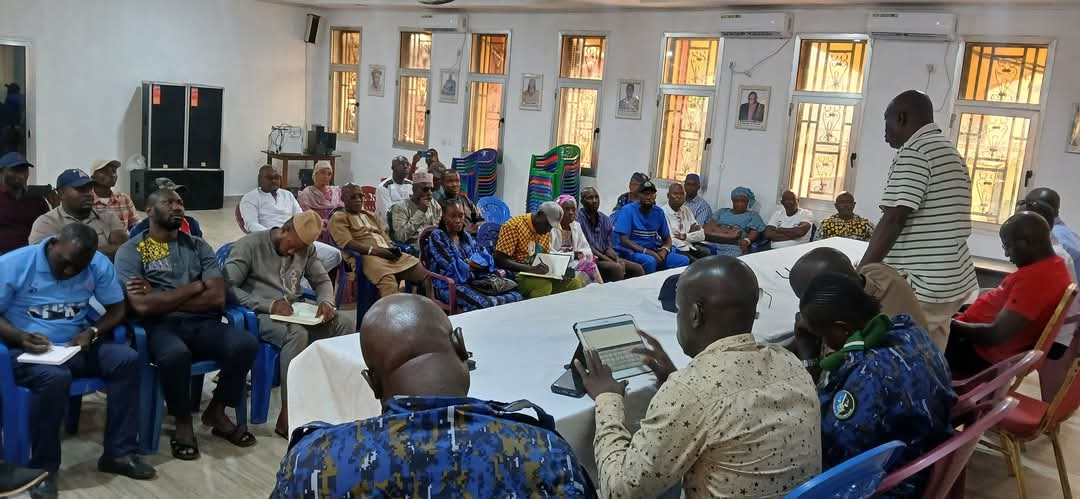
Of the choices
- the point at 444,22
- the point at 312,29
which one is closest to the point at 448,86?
the point at 444,22

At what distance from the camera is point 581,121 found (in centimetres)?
1023

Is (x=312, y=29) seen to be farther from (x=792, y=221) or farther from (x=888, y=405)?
(x=888, y=405)

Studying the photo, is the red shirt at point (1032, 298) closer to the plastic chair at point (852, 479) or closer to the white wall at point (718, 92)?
the plastic chair at point (852, 479)

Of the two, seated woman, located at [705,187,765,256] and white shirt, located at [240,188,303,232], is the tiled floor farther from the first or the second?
seated woman, located at [705,187,765,256]

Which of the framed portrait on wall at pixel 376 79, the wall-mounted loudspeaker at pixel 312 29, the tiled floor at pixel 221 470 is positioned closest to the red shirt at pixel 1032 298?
the tiled floor at pixel 221 470

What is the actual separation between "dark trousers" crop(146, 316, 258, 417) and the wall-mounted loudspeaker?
9.21 metres

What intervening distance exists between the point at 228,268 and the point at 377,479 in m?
3.07

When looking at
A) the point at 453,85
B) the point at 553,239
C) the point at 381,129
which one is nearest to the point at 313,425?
the point at 553,239

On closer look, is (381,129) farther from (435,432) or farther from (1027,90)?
(435,432)

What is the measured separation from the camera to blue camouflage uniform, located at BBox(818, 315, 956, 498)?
2.08 metres

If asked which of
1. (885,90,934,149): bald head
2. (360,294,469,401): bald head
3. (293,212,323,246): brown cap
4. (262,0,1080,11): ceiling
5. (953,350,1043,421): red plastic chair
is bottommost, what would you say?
(953,350,1043,421): red plastic chair

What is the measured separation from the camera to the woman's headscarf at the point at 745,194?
28.0 feet

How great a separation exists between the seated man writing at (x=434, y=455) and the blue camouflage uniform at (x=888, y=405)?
0.90m

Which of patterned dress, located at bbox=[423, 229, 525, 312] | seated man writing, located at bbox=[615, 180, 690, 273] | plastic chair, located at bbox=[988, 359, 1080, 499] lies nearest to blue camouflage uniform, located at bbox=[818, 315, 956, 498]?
plastic chair, located at bbox=[988, 359, 1080, 499]
